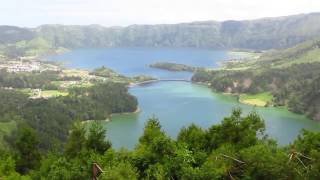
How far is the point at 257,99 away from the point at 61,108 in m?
55.8

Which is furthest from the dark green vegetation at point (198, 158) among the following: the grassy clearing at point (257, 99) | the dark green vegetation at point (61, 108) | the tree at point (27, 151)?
the grassy clearing at point (257, 99)

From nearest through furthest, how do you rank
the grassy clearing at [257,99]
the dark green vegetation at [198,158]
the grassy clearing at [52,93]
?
the dark green vegetation at [198,158] → the grassy clearing at [257,99] → the grassy clearing at [52,93]

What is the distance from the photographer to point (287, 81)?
5812 inches

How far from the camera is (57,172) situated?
2906 centimetres

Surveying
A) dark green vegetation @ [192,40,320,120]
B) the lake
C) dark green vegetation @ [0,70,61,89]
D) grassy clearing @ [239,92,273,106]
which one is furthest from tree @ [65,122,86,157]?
dark green vegetation @ [0,70,61,89]

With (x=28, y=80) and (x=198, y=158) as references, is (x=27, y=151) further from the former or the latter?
(x=28, y=80)

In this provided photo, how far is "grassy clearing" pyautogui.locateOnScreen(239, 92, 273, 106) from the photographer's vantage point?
130 metres

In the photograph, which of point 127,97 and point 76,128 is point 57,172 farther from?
point 127,97

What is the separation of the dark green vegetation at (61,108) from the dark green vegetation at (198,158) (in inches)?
1828

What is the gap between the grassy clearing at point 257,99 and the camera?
13050 cm

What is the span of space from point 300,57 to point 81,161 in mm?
162876

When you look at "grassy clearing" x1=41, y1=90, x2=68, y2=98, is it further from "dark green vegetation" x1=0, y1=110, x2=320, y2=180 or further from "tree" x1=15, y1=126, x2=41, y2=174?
"dark green vegetation" x1=0, y1=110, x2=320, y2=180

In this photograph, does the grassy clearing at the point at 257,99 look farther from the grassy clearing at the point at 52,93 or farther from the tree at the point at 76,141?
the tree at the point at 76,141

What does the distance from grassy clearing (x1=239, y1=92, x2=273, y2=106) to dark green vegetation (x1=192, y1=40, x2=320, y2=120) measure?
205cm
